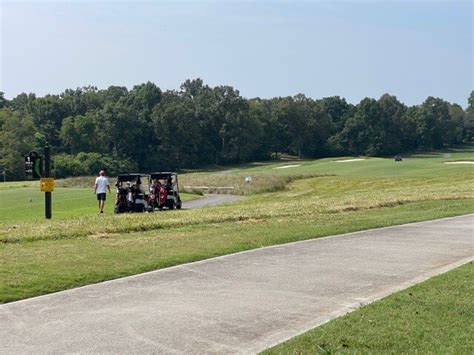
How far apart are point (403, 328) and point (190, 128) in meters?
113

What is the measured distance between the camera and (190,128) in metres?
120

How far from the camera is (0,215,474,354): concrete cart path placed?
709cm

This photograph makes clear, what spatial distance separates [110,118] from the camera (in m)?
116

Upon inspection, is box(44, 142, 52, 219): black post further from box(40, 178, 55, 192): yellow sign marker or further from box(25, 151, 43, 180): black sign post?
box(25, 151, 43, 180): black sign post

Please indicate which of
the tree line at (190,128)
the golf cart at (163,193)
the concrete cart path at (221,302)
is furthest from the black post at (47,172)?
the tree line at (190,128)

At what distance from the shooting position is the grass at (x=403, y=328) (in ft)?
21.8

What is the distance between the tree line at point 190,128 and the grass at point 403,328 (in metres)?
91.7

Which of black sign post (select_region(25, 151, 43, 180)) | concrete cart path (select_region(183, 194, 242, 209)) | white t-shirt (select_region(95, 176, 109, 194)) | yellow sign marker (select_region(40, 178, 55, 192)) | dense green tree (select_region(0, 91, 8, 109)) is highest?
dense green tree (select_region(0, 91, 8, 109))

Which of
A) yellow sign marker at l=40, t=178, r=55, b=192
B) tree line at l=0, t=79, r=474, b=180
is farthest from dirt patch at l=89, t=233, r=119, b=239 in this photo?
tree line at l=0, t=79, r=474, b=180

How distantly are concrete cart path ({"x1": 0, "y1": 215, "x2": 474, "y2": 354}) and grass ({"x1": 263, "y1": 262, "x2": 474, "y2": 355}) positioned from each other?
345 mm

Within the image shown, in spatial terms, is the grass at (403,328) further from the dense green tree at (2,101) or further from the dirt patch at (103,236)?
the dense green tree at (2,101)

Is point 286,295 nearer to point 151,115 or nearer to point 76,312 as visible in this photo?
point 76,312

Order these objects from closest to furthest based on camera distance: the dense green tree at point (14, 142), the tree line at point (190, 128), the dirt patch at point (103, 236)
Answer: the dirt patch at point (103, 236), the dense green tree at point (14, 142), the tree line at point (190, 128)

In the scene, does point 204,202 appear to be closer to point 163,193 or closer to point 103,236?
point 163,193
